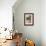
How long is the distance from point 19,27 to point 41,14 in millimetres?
1086

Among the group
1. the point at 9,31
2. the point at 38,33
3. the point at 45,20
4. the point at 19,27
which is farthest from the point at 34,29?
the point at 9,31

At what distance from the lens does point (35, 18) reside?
5.16 meters

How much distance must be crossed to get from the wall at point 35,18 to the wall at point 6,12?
1.08m

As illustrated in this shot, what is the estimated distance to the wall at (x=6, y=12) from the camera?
405 cm

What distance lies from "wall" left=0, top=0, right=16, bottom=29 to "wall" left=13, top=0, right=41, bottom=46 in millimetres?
1077

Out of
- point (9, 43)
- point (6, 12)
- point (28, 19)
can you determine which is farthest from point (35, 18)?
point (9, 43)

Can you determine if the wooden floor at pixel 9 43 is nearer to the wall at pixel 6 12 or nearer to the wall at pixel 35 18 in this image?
the wall at pixel 6 12

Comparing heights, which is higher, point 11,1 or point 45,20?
point 11,1

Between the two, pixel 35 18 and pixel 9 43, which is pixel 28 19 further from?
pixel 9 43

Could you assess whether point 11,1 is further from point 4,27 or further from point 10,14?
point 4,27

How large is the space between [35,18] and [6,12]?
5.12 feet

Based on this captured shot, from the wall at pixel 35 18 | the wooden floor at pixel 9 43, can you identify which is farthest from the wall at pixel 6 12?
the wall at pixel 35 18

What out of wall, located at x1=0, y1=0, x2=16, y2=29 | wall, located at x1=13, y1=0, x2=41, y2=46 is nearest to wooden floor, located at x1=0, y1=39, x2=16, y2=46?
wall, located at x1=0, y1=0, x2=16, y2=29

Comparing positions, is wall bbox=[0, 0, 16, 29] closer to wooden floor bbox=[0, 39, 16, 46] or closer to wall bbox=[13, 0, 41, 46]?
wooden floor bbox=[0, 39, 16, 46]
